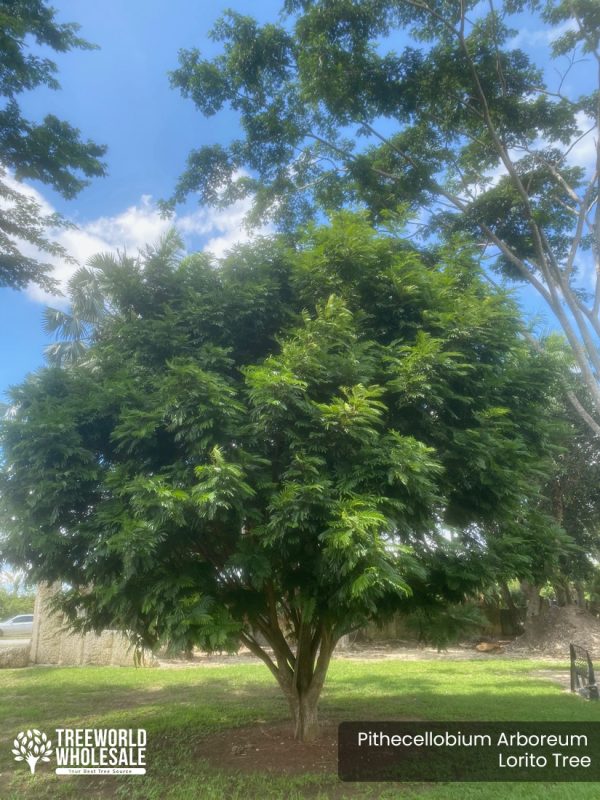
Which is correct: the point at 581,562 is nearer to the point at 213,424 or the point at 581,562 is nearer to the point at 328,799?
the point at 328,799

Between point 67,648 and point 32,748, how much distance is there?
31.5 ft

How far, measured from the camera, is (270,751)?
22.5ft

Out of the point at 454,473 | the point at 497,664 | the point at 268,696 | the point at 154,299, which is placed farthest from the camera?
the point at 497,664

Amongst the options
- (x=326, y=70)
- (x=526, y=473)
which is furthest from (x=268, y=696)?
(x=326, y=70)

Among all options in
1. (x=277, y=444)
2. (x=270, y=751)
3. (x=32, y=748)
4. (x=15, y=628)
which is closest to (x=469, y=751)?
(x=270, y=751)

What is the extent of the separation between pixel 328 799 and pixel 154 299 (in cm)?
573

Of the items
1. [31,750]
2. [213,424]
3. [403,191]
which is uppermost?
[403,191]

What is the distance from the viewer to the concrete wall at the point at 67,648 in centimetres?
1545

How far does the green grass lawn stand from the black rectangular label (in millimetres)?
342

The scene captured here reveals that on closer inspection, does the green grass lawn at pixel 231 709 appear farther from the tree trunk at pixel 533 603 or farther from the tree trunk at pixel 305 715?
→ the tree trunk at pixel 533 603

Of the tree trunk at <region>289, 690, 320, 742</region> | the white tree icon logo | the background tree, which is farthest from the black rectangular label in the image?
the background tree

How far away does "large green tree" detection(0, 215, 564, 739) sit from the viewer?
478 centimetres

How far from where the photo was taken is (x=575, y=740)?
7008 millimetres

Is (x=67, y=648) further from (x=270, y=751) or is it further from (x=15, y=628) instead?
(x=15, y=628)
